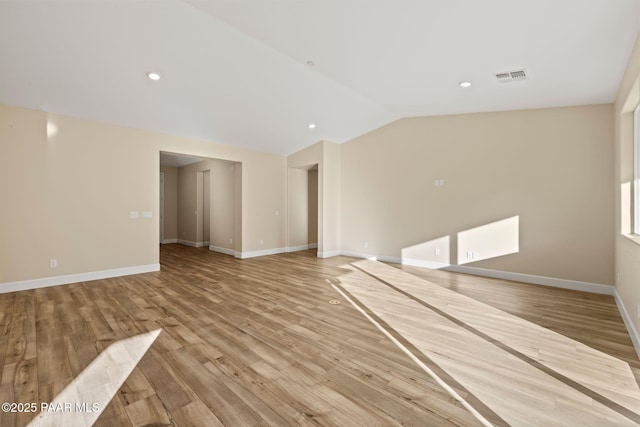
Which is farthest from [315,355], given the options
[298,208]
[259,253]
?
[298,208]

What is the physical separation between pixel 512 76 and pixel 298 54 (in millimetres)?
2729

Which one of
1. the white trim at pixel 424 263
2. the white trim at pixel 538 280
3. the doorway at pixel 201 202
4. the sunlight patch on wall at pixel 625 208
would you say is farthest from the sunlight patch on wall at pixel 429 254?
the doorway at pixel 201 202

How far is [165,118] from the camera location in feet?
16.5

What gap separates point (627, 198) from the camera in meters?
3.36

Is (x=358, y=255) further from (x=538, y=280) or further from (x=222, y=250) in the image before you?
(x=222, y=250)

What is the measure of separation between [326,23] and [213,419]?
346 centimetres

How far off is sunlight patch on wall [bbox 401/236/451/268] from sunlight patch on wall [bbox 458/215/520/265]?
26 centimetres

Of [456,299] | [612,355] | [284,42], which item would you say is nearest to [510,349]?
[612,355]

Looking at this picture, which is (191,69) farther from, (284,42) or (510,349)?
(510,349)

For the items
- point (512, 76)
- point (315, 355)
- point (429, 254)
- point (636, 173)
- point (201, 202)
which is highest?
point (512, 76)

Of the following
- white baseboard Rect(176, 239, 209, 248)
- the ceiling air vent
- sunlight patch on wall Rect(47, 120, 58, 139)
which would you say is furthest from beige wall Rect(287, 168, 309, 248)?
Result: the ceiling air vent

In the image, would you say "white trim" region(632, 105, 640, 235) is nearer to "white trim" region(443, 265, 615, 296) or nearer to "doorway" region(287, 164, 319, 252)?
"white trim" region(443, 265, 615, 296)

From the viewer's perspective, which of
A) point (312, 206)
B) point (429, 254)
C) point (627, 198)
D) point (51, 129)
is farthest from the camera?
point (312, 206)

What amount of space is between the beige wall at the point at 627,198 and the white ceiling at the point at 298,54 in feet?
1.08
